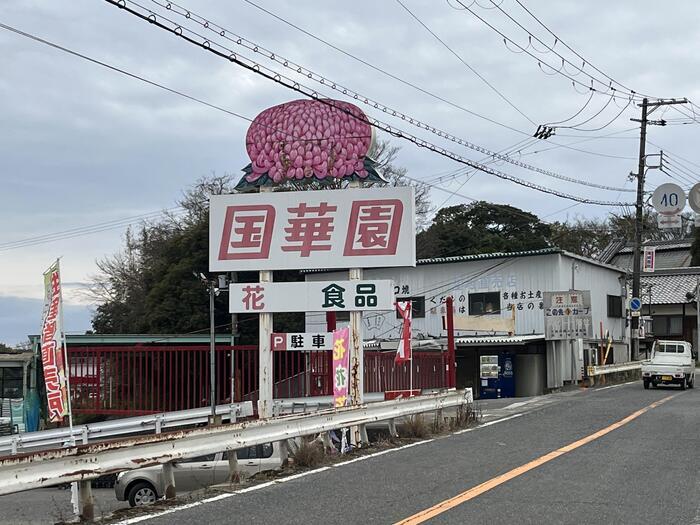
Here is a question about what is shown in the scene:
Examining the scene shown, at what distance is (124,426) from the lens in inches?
810

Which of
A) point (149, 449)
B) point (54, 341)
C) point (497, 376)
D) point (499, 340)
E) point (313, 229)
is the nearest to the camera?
point (149, 449)

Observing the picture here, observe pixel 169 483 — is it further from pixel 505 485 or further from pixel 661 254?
pixel 661 254

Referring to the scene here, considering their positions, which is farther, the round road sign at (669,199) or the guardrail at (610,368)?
the guardrail at (610,368)

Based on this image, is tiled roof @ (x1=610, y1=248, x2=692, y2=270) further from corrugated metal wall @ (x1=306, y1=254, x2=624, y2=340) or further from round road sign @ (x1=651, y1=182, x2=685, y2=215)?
round road sign @ (x1=651, y1=182, x2=685, y2=215)

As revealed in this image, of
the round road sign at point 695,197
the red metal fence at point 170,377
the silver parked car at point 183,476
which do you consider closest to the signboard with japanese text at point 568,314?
the red metal fence at point 170,377

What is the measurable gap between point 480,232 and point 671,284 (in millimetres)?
14580

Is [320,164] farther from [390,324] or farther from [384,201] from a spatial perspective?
[390,324]

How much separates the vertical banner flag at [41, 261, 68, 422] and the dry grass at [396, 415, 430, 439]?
258 inches

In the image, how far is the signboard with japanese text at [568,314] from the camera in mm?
33688

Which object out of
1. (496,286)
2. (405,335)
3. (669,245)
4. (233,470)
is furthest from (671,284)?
(233,470)

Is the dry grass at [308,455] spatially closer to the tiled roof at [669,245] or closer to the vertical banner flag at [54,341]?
the vertical banner flag at [54,341]

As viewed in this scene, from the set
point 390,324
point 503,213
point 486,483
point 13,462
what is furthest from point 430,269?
point 13,462

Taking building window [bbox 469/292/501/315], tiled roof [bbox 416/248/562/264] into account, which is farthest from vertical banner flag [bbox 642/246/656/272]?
building window [bbox 469/292/501/315]

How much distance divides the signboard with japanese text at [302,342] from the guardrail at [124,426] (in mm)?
3643
